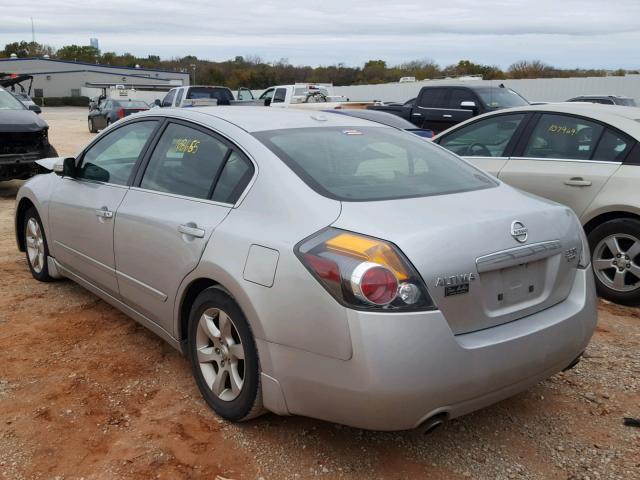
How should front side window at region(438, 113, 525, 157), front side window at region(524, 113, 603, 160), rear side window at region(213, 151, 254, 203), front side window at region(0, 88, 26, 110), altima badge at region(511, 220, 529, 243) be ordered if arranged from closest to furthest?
altima badge at region(511, 220, 529, 243) < rear side window at region(213, 151, 254, 203) < front side window at region(524, 113, 603, 160) < front side window at region(438, 113, 525, 157) < front side window at region(0, 88, 26, 110)

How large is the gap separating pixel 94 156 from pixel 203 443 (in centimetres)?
250

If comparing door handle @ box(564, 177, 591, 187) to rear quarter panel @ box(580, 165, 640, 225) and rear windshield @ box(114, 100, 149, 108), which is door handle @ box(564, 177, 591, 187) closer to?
rear quarter panel @ box(580, 165, 640, 225)

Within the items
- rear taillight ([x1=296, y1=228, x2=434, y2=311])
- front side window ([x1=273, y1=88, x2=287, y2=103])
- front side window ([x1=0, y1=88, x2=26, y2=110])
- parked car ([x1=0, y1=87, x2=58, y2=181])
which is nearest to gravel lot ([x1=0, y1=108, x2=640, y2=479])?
rear taillight ([x1=296, y1=228, x2=434, y2=311])

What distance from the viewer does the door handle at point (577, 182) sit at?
5.21 metres

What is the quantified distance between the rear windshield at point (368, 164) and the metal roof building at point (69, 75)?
252ft

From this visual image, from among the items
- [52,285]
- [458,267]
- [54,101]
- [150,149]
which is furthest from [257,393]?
[54,101]

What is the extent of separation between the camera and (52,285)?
17.6 ft

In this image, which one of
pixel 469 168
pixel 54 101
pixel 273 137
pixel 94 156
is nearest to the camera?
pixel 273 137

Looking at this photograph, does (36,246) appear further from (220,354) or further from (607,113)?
(607,113)

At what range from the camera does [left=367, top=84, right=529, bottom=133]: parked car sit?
13.1 metres

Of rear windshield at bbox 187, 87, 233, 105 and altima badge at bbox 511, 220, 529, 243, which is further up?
altima badge at bbox 511, 220, 529, 243

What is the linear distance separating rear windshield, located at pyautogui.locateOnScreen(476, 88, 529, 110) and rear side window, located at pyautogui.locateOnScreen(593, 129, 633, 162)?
797 cm

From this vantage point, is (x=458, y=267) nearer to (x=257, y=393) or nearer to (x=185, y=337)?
(x=257, y=393)

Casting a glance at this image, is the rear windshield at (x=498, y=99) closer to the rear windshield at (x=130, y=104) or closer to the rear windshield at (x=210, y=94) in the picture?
the rear windshield at (x=210, y=94)
